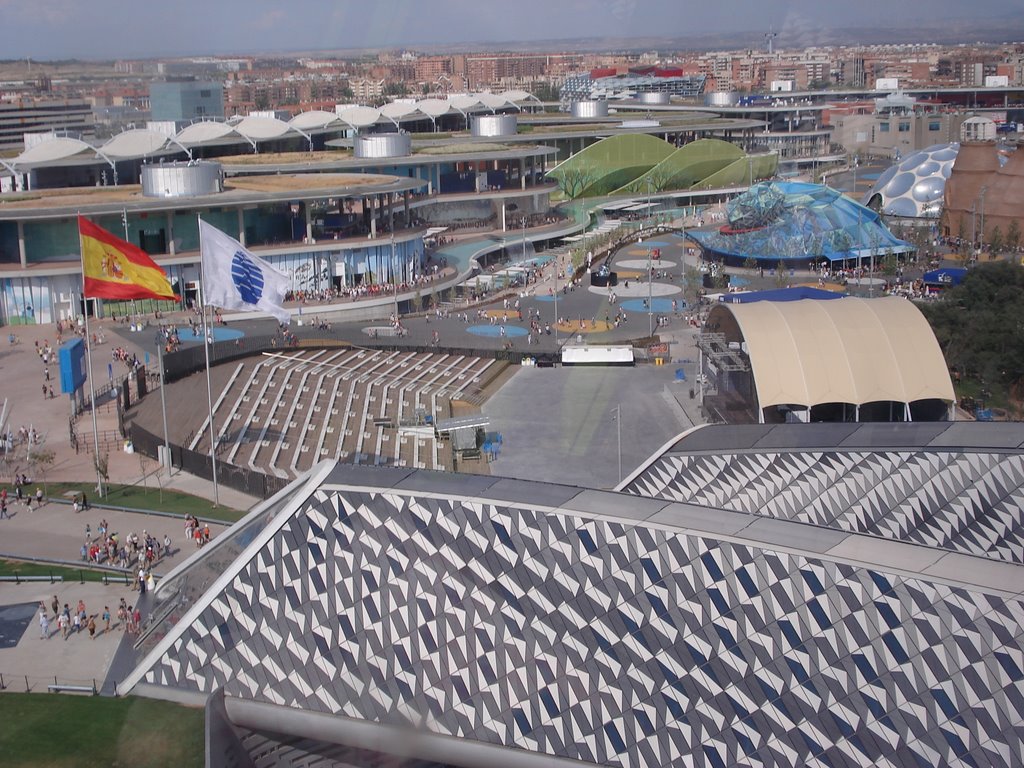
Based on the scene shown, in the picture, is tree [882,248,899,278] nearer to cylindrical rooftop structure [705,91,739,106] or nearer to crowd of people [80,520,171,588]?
crowd of people [80,520,171,588]

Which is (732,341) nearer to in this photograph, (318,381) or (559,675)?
(318,381)

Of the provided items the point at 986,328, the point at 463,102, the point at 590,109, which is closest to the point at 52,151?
the point at 463,102

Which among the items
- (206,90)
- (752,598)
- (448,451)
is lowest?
(448,451)

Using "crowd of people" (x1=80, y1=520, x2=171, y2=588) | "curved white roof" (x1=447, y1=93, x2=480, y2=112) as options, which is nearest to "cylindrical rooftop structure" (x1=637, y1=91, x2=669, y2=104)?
"curved white roof" (x1=447, y1=93, x2=480, y2=112)

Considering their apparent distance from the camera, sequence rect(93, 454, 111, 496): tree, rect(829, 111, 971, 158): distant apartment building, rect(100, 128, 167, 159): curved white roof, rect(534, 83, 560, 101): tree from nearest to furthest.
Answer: rect(93, 454, 111, 496): tree < rect(100, 128, 167, 159): curved white roof < rect(829, 111, 971, 158): distant apartment building < rect(534, 83, 560, 101): tree

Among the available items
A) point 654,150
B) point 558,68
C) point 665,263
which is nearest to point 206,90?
point 654,150

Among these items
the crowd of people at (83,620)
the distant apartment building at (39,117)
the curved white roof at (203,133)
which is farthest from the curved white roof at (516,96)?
the crowd of people at (83,620)
